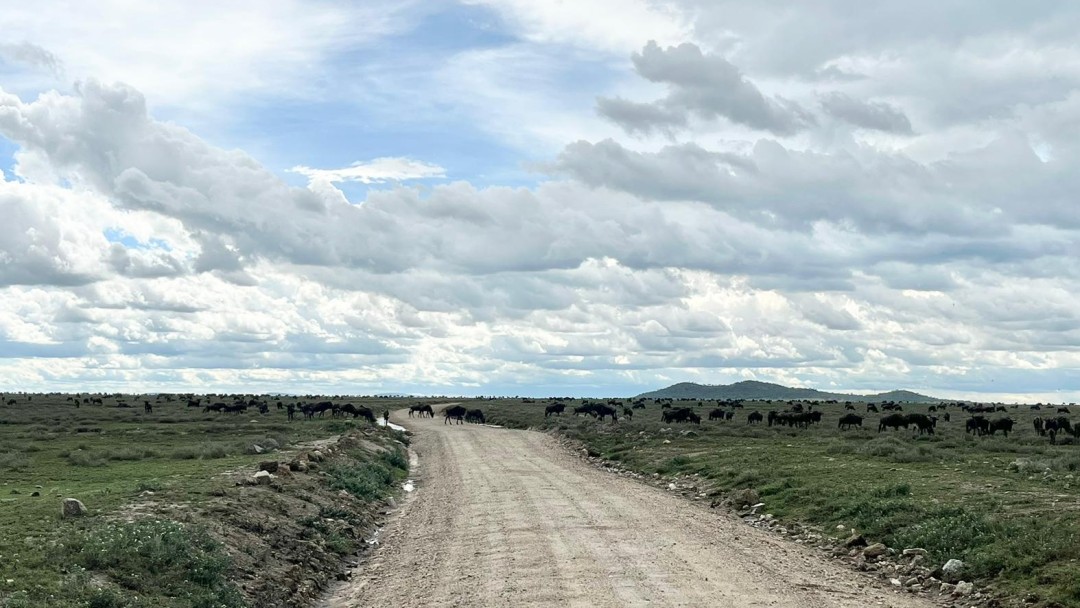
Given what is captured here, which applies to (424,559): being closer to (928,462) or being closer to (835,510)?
(835,510)

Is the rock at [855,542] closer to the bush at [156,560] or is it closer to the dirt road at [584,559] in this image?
the dirt road at [584,559]

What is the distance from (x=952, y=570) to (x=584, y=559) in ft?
22.3

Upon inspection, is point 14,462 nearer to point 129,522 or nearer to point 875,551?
point 129,522

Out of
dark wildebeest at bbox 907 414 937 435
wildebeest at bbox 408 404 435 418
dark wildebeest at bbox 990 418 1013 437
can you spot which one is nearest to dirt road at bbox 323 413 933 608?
dark wildebeest at bbox 990 418 1013 437

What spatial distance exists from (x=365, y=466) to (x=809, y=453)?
18.8 metres

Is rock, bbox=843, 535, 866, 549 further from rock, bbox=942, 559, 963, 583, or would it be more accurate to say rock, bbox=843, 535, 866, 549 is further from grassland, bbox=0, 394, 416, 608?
grassland, bbox=0, 394, 416, 608

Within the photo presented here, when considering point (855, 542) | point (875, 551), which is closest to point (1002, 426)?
point (855, 542)

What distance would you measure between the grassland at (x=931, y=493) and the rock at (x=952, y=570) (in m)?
0.17

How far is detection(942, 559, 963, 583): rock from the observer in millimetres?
16188

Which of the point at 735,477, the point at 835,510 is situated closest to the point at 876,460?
the point at 735,477

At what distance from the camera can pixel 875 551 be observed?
18750 mm

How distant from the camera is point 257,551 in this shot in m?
18.0

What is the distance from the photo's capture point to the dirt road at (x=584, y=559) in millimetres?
14906

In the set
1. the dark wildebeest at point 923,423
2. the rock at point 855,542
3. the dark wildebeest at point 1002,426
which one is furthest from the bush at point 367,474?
the dark wildebeest at point 1002,426
